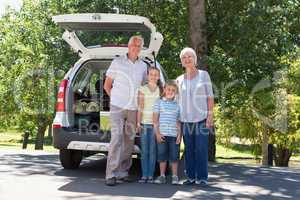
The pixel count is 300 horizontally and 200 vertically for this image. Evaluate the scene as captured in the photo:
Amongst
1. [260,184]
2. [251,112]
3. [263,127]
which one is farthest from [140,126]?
[263,127]

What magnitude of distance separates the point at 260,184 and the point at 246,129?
21670 mm

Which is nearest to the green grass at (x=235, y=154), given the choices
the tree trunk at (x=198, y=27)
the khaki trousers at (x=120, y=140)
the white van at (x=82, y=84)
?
the tree trunk at (x=198, y=27)

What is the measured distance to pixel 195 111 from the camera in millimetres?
6637

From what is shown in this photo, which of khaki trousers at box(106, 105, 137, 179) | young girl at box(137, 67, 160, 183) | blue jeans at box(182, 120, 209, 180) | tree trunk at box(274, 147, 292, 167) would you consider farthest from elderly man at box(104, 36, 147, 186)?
tree trunk at box(274, 147, 292, 167)

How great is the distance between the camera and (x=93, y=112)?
8000mm

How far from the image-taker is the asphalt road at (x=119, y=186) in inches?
232

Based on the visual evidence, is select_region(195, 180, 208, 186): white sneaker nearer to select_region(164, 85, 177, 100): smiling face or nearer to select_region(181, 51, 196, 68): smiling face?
select_region(164, 85, 177, 100): smiling face

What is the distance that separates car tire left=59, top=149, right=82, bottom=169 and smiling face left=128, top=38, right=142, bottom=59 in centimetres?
204

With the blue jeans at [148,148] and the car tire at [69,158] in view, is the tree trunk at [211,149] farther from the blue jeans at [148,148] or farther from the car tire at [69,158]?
the blue jeans at [148,148]

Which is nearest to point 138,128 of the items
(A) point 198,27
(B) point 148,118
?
(B) point 148,118

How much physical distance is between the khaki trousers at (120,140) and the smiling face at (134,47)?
0.77 meters

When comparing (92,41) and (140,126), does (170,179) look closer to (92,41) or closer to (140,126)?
(140,126)

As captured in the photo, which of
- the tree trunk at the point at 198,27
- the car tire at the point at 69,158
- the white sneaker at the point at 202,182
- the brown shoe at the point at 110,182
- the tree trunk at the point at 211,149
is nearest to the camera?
the brown shoe at the point at 110,182

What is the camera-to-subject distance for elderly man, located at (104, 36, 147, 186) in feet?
21.9
